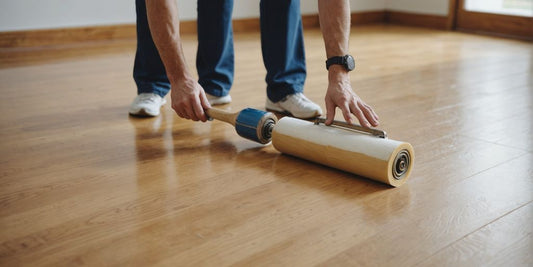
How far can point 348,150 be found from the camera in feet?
4.30

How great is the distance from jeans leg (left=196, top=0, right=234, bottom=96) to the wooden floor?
0.12 metres

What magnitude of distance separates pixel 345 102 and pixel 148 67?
2.91 ft

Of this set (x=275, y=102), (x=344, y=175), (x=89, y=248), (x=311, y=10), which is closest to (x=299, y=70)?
(x=275, y=102)

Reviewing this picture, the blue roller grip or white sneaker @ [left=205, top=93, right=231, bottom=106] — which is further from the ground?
the blue roller grip

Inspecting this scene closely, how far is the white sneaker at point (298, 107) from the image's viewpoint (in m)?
1.89

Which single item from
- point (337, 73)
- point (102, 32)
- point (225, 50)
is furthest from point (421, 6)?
point (337, 73)

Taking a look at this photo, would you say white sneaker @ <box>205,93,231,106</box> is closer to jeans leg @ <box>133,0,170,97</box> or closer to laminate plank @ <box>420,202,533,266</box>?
jeans leg @ <box>133,0,170,97</box>

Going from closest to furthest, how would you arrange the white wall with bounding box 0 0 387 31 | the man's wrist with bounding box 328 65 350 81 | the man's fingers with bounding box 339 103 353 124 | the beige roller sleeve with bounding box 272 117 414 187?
1. the beige roller sleeve with bounding box 272 117 414 187
2. the man's fingers with bounding box 339 103 353 124
3. the man's wrist with bounding box 328 65 350 81
4. the white wall with bounding box 0 0 387 31

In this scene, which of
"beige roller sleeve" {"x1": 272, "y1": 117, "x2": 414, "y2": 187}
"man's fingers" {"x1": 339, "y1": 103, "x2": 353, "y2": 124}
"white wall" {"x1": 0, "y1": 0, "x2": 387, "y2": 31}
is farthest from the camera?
→ "white wall" {"x1": 0, "y1": 0, "x2": 387, "y2": 31}

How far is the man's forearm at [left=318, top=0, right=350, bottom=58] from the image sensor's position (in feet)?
5.00

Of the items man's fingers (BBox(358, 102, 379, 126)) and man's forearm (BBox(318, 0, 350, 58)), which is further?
man's forearm (BBox(318, 0, 350, 58))

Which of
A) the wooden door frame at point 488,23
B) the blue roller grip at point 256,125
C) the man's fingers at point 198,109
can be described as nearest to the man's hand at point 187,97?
the man's fingers at point 198,109

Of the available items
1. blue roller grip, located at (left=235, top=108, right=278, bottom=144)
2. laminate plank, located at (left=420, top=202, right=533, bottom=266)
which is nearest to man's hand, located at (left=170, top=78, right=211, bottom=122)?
blue roller grip, located at (left=235, top=108, right=278, bottom=144)

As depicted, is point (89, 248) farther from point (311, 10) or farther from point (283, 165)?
point (311, 10)
